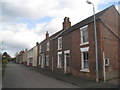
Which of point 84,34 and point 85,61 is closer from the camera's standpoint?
point 85,61

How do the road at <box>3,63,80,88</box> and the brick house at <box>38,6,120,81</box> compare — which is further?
the brick house at <box>38,6,120,81</box>

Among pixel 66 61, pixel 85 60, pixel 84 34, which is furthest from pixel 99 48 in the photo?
pixel 66 61

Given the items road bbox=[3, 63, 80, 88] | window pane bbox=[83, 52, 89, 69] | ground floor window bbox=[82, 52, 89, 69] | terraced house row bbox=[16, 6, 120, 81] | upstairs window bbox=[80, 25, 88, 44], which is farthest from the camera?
upstairs window bbox=[80, 25, 88, 44]

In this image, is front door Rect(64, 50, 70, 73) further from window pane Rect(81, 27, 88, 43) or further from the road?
window pane Rect(81, 27, 88, 43)

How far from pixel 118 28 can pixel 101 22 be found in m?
3.34

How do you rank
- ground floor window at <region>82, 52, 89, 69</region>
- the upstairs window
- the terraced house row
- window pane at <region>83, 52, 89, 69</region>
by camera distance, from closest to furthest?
the terraced house row
window pane at <region>83, 52, 89, 69</region>
ground floor window at <region>82, 52, 89, 69</region>
the upstairs window

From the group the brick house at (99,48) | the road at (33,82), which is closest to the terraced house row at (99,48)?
the brick house at (99,48)

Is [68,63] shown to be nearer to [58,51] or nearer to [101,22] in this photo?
[58,51]

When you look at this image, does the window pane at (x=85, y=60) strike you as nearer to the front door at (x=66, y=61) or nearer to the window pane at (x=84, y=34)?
the window pane at (x=84, y=34)

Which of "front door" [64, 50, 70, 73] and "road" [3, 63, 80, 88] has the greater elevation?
"front door" [64, 50, 70, 73]

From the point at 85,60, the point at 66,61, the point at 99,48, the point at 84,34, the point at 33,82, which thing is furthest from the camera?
the point at 66,61

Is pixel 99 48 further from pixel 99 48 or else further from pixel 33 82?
pixel 33 82

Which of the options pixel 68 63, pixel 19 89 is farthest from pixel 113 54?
pixel 19 89

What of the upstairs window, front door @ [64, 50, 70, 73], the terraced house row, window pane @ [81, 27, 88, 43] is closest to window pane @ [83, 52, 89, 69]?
the terraced house row
